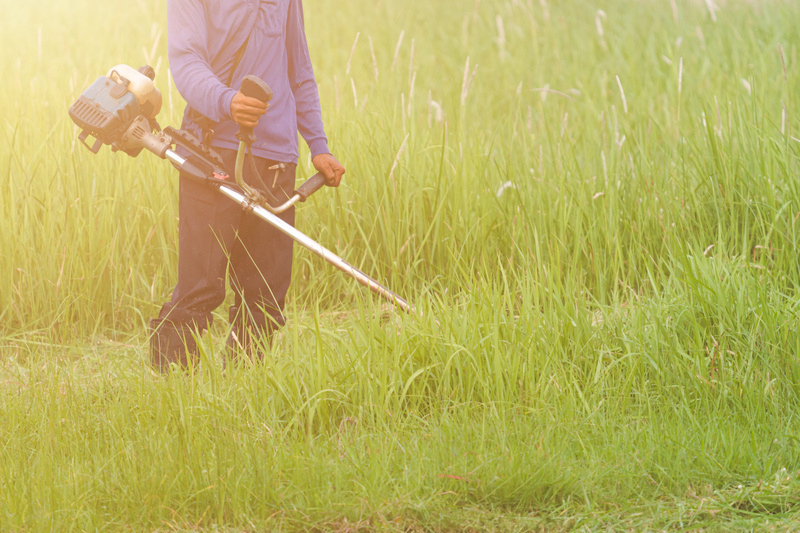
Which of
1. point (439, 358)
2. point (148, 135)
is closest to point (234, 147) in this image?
point (148, 135)

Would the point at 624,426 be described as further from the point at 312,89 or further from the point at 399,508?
the point at 312,89

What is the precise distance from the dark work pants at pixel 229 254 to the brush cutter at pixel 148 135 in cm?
9

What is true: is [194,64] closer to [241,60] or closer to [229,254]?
[241,60]

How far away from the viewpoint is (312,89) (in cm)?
347

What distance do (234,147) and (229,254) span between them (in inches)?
17.7

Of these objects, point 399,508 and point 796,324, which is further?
point 796,324

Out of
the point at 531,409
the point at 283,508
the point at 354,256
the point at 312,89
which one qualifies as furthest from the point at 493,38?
the point at 283,508

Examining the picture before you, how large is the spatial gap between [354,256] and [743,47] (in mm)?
4113

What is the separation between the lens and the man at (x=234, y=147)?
3.02 m

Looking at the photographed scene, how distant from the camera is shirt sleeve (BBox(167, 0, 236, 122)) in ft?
9.54

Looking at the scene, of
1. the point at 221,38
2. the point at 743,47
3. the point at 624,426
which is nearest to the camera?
the point at 624,426

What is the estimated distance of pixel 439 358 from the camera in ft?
9.40

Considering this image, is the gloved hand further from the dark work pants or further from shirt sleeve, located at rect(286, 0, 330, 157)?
shirt sleeve, located at rect(286, 0, 330, 157)

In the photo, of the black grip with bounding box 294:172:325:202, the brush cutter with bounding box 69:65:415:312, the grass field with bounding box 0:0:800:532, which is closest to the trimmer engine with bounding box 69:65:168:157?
the brush cutter with bounding box 69:65:415:312
